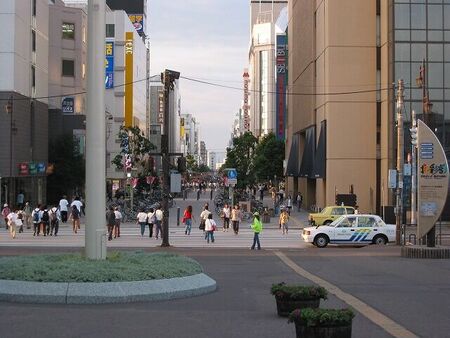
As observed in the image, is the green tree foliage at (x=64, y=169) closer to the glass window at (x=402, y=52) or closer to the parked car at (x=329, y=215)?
the glass window at (x=402, y=52)

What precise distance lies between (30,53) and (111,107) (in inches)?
1510

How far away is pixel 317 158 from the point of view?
53.9 m

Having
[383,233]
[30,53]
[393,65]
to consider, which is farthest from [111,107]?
[383,233]

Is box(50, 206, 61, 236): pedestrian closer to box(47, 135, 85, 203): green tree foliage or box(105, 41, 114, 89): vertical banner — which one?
box(47, 135, 85, 203): green tree foliage

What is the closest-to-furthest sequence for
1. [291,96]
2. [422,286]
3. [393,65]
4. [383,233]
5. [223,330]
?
1. [223,330]
2. [422,286]
3. [383,233]
4. [393,65]
5. [291,96]

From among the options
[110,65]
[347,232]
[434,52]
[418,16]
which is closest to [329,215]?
[347,232]

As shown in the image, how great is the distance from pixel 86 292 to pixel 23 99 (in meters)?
43.0

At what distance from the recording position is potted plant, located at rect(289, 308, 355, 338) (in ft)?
25.6

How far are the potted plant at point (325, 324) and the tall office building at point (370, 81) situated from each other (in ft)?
126

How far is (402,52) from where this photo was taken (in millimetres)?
47562

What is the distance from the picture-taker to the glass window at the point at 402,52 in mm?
47531

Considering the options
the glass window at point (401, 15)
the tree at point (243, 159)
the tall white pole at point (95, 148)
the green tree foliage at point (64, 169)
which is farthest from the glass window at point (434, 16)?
the tall white pole at point (95, 148)

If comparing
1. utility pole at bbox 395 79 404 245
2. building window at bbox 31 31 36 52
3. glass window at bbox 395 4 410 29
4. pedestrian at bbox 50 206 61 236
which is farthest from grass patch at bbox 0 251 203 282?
building window at bbox 31 31 36 52

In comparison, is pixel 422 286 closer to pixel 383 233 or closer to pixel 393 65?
pixel 383 233
